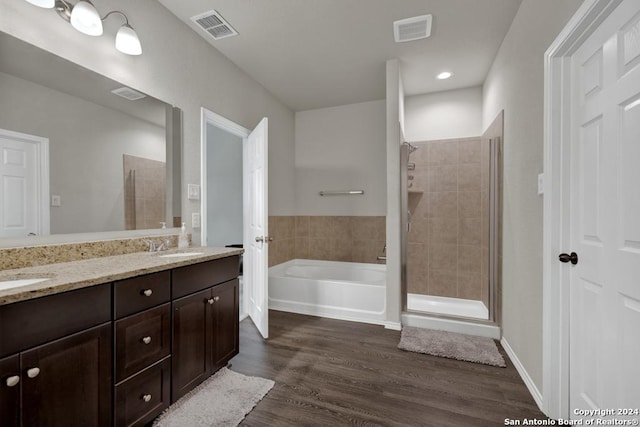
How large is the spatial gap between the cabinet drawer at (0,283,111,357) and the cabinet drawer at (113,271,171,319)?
5cm

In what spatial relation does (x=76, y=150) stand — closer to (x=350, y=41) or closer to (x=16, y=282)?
(x=16, y=282)

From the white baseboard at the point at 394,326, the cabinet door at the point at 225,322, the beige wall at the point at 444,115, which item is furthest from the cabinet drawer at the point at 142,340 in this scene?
the beige wall at the point at 444,115

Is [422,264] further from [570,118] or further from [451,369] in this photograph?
[570,118]

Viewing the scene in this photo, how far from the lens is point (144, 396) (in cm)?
139

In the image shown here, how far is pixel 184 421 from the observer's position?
59.2 inches

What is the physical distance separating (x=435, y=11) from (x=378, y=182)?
206 cm

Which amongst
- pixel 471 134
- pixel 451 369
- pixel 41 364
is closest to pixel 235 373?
pixel 41 364

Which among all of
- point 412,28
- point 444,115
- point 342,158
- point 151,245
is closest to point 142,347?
point 151,245

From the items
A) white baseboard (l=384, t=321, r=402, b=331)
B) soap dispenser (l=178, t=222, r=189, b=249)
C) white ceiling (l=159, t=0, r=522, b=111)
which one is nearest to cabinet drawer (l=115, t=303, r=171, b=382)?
soap dispenser (l=178, t=222, r=189, b=249)

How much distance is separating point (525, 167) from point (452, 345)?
5.00 feet

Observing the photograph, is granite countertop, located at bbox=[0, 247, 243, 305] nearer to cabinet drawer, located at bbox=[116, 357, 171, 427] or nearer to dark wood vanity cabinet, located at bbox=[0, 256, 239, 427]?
dark wood vanity cabinet, located at bbox=[0, 256, 239, 427]

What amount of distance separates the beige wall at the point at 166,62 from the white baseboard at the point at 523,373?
101 inches

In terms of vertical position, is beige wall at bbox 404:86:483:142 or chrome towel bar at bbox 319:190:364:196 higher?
beige wall at bbox 404:86:483:142

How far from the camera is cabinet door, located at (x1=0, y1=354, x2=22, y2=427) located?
92cm
